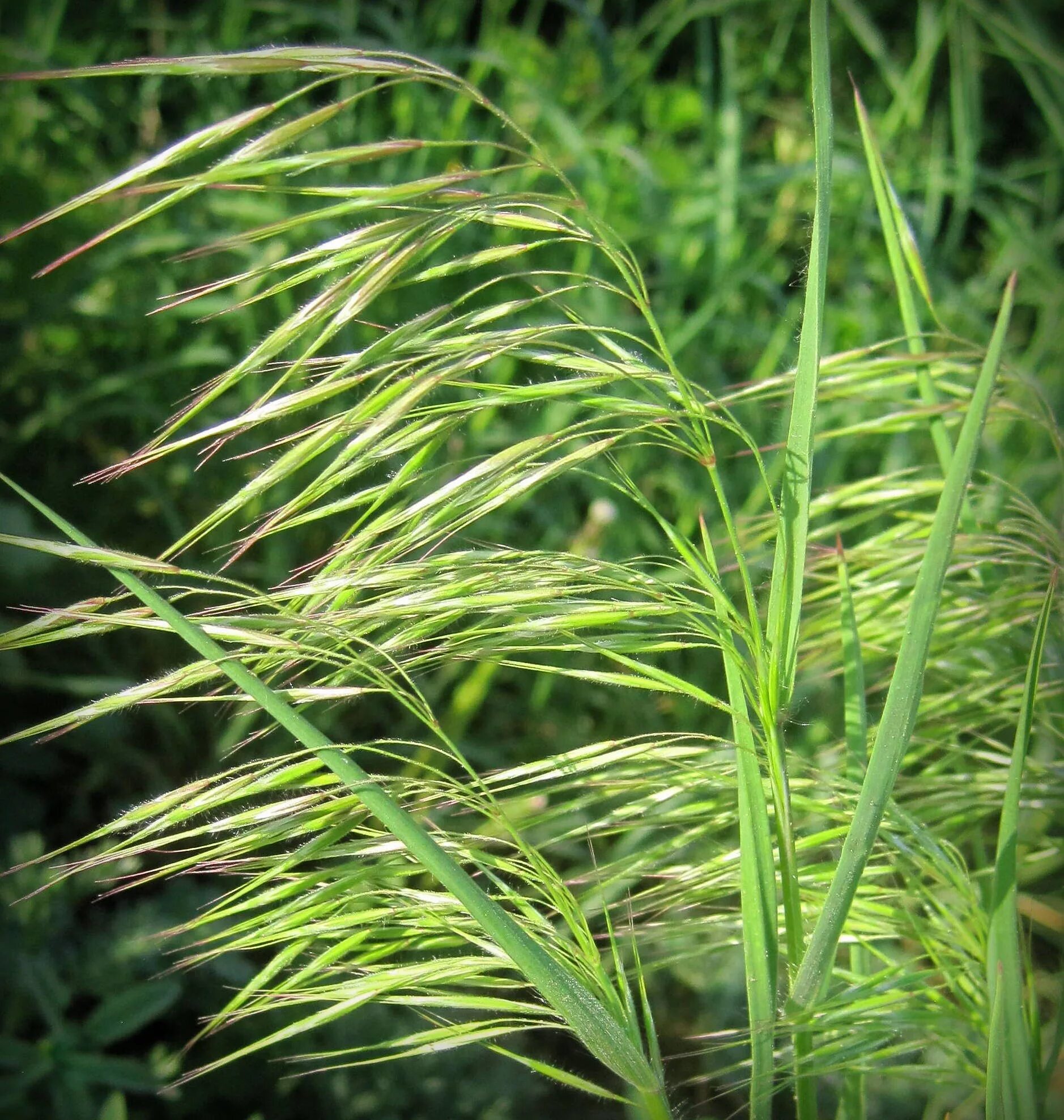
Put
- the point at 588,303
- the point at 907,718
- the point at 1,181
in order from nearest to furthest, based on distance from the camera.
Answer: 1. the point at 907,718
2. the point at 1,181
3. the point at 588,303

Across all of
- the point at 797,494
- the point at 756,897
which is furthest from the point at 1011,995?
the point at 797,494

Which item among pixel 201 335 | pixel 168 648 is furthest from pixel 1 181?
pixel 168 648

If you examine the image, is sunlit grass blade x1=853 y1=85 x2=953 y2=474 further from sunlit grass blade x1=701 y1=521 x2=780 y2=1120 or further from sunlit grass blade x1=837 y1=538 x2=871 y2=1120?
sunlit grass blade x1=701 y1=521 x2=780 y2=1120

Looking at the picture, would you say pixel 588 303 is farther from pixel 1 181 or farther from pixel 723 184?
pixel 1 181

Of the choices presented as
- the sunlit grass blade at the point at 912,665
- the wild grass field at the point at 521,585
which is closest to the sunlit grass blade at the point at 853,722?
the wild grass field at the point at 521,585

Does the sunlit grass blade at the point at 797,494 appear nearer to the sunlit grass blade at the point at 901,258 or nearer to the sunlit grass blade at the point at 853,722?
the sunlit grass blade at the point at 853,722

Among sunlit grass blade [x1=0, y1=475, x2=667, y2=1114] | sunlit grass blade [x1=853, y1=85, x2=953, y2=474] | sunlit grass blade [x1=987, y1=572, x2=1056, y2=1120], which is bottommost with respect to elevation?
sunlit grass blade [x1=987, y1=572, x2=1056, y2=1120]

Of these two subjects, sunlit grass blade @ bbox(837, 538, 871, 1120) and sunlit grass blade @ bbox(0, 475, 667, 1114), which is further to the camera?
sunlit grass blade @ bbox(837, 538, 871, 1120)

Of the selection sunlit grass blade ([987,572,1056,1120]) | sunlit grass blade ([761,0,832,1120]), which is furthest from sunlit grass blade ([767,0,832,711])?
sunlit grass blade ([987,572,1056,1120])
